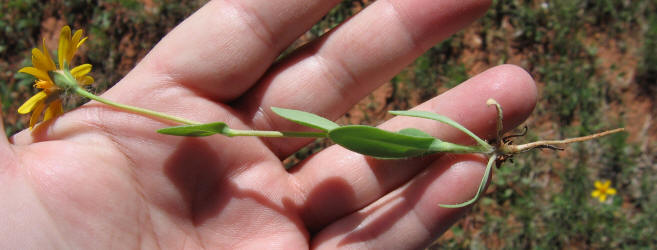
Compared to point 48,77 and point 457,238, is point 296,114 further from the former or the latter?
point 457,238

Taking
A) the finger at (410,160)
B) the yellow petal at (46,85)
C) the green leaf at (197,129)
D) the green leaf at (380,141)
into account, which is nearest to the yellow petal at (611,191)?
the finger at (410,160)

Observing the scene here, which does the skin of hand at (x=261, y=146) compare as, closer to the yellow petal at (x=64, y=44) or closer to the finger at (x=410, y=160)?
the finger at (x=410, y=160)

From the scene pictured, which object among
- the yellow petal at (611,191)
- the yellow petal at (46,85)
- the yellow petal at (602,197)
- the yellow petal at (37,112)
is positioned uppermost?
the yellow petal at (46,85)

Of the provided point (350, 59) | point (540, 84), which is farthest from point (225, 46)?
point (540, 84)

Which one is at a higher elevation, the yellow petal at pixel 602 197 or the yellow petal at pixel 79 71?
the yellow petal at pixel 79 71

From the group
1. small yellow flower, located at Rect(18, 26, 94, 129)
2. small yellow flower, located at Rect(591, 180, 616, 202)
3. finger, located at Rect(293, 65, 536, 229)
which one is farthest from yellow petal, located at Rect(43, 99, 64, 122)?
small yellow flower, located at Rect(591, 180, 616, 202)

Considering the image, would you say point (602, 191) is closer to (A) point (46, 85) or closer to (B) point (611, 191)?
(B) point (611, 191)
